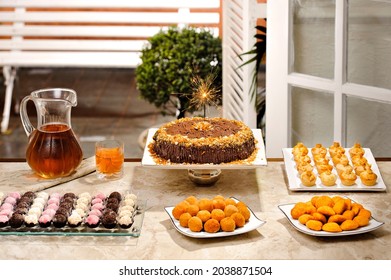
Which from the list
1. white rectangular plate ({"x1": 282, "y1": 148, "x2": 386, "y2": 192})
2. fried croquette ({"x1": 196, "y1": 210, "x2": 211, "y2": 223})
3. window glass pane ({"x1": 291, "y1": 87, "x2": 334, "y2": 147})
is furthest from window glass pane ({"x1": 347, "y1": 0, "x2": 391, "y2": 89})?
fried croquette ({"x1": 196, "y1": 210, "x2": 211, "y2": 223})

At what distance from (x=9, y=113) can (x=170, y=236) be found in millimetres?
4061

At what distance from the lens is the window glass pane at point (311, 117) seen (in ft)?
10.7

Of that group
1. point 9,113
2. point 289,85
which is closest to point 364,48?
point 289,85

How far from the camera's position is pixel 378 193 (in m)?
2.18

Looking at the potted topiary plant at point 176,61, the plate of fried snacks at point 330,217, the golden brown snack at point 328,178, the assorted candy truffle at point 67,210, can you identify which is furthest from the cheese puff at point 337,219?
the potted topiary plant at point 176,61

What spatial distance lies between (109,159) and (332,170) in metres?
0.63

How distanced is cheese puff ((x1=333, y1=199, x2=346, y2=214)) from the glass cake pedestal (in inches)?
10.3

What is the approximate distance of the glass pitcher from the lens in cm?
220

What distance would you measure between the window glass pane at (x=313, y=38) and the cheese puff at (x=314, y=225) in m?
1.37

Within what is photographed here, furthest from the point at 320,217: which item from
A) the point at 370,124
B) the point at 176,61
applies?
the point at 176,61

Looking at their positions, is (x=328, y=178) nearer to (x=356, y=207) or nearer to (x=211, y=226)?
(x=356, y=207)

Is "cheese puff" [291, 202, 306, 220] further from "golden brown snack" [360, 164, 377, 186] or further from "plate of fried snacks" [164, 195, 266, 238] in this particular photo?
"golden brown snack" [360, 164, 377, 186]

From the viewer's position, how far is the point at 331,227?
1882 millimetres
